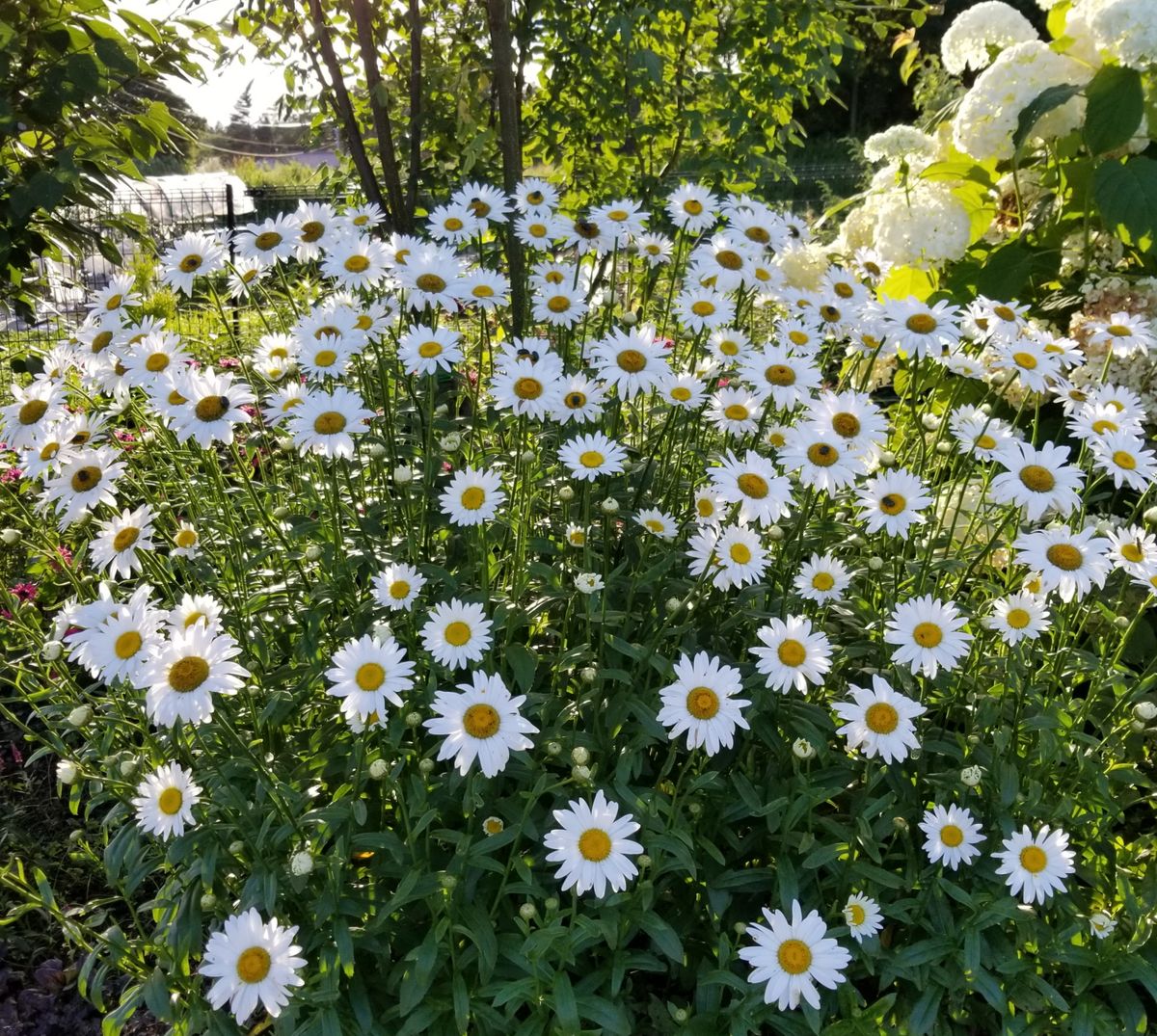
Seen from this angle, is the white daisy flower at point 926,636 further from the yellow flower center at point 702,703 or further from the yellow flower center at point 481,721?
the yellow flower center at point 481,721

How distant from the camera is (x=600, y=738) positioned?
2006 mm

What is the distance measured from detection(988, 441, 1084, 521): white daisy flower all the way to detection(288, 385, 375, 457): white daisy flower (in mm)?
1412

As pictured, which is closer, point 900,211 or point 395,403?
point 395,403

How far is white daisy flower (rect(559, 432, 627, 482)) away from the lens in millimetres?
2090

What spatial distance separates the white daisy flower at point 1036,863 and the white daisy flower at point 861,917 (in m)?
0.26

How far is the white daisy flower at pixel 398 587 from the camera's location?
6.26 ft

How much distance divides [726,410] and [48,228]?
261 cm

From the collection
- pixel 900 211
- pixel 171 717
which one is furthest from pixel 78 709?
pixel 900 211

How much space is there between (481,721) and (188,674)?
1.71 ft

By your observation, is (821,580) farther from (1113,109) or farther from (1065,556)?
(1113,109)

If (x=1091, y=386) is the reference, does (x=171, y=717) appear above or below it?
below

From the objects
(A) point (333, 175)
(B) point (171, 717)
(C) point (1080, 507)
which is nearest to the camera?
(B) point (171, 717)

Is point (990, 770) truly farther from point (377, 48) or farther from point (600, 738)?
point (377, 48)

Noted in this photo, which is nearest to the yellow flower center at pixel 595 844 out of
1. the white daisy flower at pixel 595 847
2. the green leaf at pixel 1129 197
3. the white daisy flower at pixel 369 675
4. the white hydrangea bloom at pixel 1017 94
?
the white daisy flower at pixel 595 847
